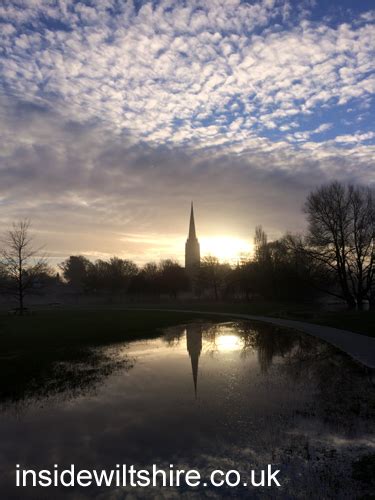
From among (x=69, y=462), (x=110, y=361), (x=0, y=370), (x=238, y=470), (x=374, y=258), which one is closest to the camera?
(x=238, y=470)

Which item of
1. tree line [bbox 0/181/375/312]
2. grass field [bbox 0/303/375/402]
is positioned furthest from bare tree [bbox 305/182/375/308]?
grass field [bbox 0/303/375/402]

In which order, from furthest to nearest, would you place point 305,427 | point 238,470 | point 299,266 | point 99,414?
1. point 299,266
2. point 99,414
3. point 305,427
4. point 238,470

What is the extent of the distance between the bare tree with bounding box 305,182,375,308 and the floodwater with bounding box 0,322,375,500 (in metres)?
27.9

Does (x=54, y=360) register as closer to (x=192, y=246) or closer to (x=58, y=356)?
(x=58, y=356)

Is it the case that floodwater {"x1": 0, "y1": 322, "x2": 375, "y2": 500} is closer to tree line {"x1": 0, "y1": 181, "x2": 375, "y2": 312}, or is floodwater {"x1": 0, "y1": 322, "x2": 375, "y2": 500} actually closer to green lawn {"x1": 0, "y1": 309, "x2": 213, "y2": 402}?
green lawn {"x1": 0, "y1": 309, "x2": 213, "y2": 402}

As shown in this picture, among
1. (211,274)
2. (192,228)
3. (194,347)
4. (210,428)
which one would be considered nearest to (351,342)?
(194,347)

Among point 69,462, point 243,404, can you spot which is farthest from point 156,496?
point 243,404

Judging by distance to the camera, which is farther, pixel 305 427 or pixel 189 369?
pixel 189 369

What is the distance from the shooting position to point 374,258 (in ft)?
119

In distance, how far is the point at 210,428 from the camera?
6.61 m

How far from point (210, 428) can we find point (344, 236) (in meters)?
35.2

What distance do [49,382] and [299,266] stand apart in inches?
1468

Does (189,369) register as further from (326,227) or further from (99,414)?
(326,227)

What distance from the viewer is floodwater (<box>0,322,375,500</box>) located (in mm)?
4715
